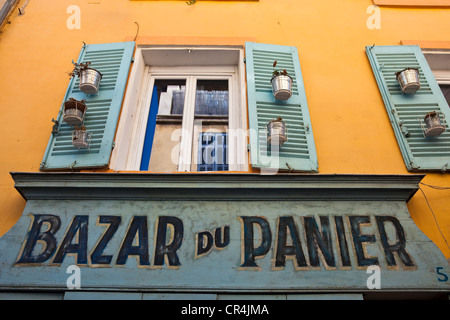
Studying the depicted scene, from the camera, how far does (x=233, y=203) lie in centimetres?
309

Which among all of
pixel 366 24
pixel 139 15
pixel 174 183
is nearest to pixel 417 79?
pixel 366 24

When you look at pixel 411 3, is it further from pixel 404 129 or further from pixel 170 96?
pixel 170 96

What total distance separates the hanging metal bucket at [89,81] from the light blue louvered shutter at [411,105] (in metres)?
3.21

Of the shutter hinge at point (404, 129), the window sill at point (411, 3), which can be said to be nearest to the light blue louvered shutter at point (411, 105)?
the shutter hinge at point (404, 129)

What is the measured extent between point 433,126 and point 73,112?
3591 millimetres

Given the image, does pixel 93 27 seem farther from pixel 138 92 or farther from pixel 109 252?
pixel 109 252

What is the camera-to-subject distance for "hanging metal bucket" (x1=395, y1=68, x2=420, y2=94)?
A: 3.78 meters

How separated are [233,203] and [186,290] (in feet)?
2.77

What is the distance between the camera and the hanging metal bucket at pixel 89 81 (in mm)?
3693

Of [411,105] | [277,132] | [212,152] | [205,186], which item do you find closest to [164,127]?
[212,152]

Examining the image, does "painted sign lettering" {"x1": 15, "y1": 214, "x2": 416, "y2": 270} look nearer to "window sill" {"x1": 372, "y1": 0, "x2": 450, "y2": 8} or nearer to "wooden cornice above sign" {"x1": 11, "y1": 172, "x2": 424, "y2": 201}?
"wooden cornice above sign" {"x1": 11, "y1": 172, "x2": 424, "y2": 201}

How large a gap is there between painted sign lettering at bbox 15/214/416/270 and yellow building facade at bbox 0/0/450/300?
378 millimetres

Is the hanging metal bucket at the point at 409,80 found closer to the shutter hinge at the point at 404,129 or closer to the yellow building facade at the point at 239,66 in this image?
the yellow building facade at the point at 239,66

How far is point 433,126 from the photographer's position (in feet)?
11.2
